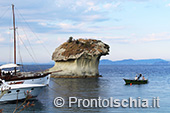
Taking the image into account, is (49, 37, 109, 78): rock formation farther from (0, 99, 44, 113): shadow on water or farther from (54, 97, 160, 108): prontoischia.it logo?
(0, 99, 44, 113): shadow on water

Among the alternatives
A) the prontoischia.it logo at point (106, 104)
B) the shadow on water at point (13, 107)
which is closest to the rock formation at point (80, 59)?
the prontoischia.it logo at point (106, 104)

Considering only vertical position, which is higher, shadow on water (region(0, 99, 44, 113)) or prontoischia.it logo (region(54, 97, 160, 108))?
prontoischia.it logo (region(54, 97, 160, 108))

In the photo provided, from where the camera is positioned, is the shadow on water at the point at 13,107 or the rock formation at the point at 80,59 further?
the rock formation at the point at 80,59

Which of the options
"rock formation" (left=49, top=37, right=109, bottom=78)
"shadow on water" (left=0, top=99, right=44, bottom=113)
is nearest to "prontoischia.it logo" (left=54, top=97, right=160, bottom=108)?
"shadow on water" (left=0, top=99, right=44, bottom=113)

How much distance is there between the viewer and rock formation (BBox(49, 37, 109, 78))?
252 ft

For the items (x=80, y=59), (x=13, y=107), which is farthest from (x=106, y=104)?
(x=80, y=59)

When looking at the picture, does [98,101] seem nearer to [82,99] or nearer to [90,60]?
[82,99]

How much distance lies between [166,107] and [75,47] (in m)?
54.0

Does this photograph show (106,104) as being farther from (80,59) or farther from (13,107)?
(80,59)

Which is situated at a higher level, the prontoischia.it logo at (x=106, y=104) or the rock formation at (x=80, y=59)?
the rock formation at (x=80, y=59)

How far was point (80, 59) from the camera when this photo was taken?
254 feet

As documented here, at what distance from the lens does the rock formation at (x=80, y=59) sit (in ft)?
252

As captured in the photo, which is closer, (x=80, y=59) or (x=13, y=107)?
(x=13, y=107)

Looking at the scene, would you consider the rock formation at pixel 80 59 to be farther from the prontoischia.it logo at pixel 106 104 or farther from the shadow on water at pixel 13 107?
the shadow on water at pixel 13 107
